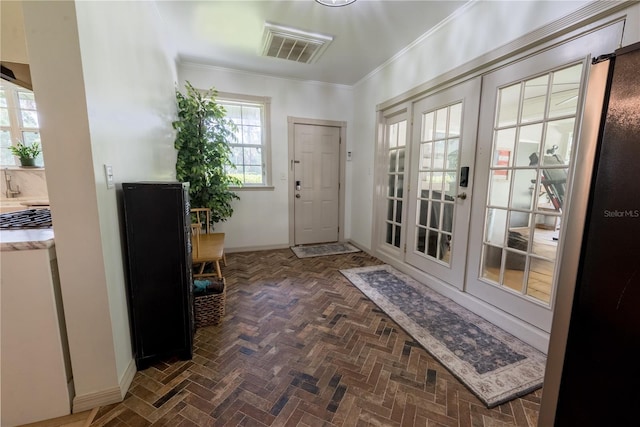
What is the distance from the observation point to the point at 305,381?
5.20 feet

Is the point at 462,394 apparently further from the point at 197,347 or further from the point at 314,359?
the point at 197,347

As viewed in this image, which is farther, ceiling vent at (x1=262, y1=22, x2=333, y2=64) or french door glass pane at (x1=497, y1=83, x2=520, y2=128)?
ceiling vent at (x1=262, y1=22, x2=333, y2=64)

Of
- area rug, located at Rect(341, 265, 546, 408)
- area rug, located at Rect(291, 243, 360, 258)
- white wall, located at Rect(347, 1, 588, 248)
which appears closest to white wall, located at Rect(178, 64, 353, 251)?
area rug, located at Rect(291, 243, 360, 258)

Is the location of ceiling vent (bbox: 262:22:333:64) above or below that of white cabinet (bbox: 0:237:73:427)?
above

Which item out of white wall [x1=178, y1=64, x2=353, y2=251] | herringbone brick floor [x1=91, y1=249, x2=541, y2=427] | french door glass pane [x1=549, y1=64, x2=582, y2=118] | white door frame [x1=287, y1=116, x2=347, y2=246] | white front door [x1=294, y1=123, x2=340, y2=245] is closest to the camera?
herringbone brick floor [x1=91, y1=249, x2=541, y2=427]

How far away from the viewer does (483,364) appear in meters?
1.72

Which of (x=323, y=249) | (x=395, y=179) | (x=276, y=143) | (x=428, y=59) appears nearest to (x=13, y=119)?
(x=276, y=143)

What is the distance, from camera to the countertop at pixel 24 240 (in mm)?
1181

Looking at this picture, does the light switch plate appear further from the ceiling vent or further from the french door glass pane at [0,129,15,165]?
the french door glass pane at [0,129,15,165]

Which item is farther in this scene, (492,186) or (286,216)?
(286,216)

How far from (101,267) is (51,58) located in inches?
39.5

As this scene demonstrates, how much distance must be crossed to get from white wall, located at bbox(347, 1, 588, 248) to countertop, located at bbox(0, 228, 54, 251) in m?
3.30

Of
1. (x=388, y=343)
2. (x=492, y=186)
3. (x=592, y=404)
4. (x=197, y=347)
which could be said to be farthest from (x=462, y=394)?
(x=197, y=347)

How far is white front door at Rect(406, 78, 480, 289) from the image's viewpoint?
244cm
